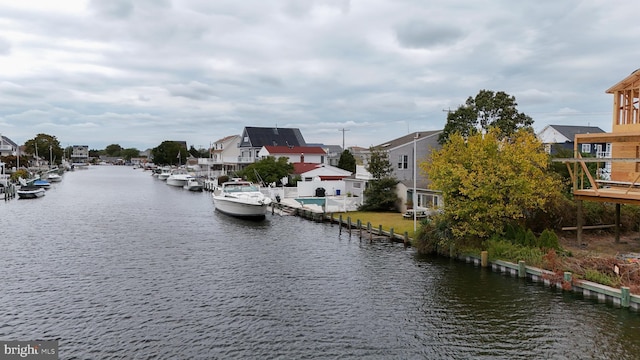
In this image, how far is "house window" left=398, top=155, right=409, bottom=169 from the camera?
174 ft

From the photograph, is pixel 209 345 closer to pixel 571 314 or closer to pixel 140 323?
pixel 140 323

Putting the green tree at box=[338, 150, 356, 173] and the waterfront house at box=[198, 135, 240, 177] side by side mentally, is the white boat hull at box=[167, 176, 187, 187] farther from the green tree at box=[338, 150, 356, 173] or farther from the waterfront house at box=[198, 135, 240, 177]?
the green tree at box=[338, 150, 356, 173]

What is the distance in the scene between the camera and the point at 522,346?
16.0 m

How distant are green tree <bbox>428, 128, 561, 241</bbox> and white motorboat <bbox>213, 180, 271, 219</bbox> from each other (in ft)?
69.4

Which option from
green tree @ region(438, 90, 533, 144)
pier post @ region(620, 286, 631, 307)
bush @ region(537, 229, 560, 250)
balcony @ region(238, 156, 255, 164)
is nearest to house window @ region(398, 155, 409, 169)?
green tree @ region(438, 90, 533, 144)

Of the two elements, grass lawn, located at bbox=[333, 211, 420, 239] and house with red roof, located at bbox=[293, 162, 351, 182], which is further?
house with red roof, located at bbox=[293, 162, 351, 182]

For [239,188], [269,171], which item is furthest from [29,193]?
[239,188]

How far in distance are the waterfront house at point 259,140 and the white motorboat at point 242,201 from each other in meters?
37.8

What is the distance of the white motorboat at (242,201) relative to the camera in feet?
149

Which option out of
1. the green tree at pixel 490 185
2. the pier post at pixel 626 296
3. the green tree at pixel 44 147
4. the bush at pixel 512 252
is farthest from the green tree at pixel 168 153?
the pier post at pixel 626 296

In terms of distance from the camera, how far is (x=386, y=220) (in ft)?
131

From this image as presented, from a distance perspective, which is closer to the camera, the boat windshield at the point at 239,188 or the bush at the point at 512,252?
the bush at the point at 512,252

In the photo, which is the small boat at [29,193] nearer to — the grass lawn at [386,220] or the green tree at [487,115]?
the grass lawn at [386,220]

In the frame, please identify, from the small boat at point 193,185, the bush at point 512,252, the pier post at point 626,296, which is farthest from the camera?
the small boat at point 193,185
